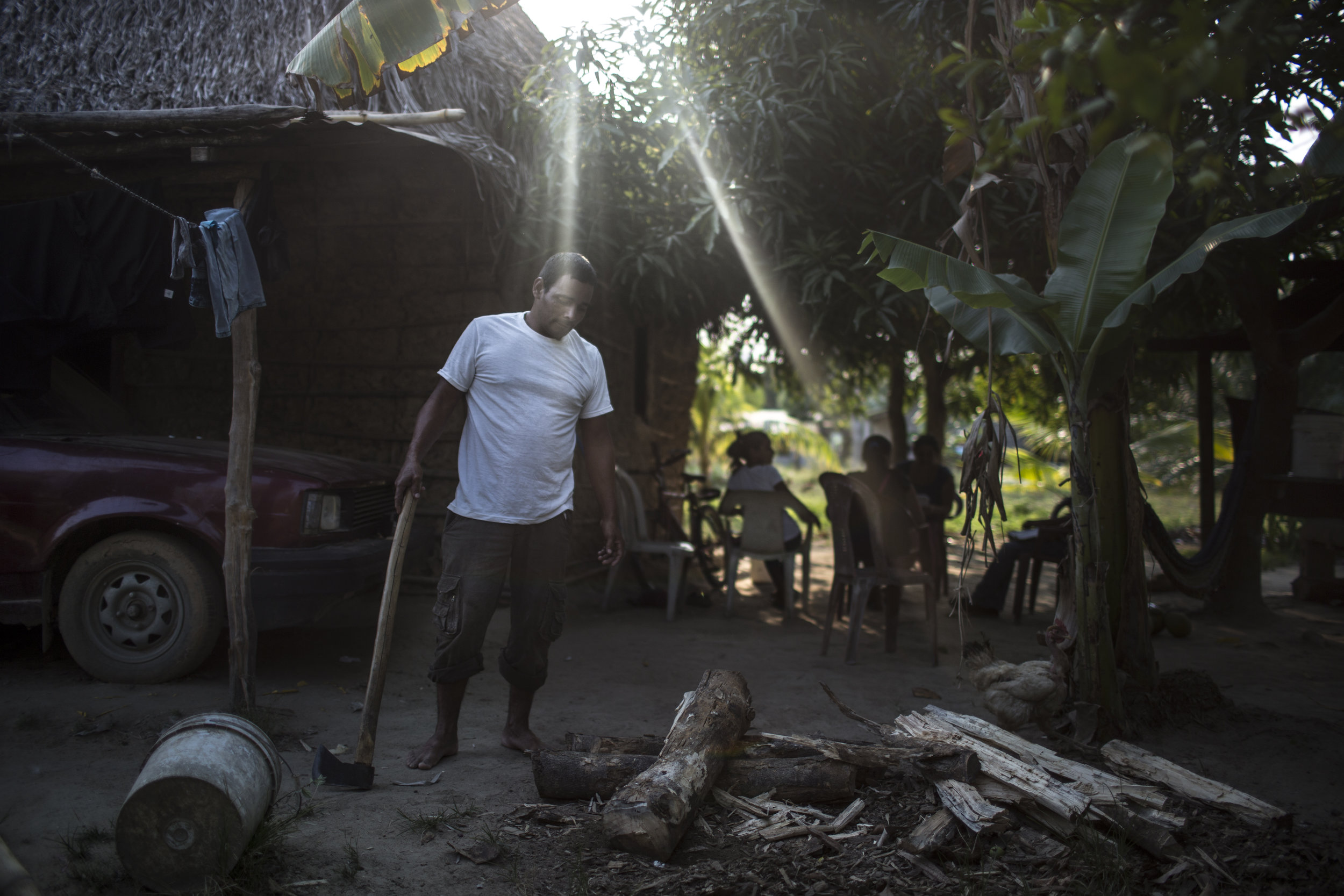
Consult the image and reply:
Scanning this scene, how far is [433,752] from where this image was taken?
3.21m

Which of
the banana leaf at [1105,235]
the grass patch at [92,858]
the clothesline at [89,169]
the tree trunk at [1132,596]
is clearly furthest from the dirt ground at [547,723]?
the clothesline at [89,169]

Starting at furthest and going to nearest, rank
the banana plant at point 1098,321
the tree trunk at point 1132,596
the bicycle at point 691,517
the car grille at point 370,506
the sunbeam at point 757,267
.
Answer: the bicycle at point 691,517 < the sunbeam at point 757,267 < the car grille at point 370,506 < the tree trunk at point 1132,596 < the banana plant at point 1098,321

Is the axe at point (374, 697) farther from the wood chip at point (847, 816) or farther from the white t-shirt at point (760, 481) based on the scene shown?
the white t-shirt at point (760, 481)

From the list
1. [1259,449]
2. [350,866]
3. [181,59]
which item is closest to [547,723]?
[350,866]

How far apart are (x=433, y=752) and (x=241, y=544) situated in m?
1.39

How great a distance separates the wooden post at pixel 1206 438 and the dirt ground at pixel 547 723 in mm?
1147

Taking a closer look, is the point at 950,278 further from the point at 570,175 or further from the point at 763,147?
the point at 570,175

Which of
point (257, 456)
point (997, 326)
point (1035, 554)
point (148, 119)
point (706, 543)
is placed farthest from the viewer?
point (706, 543)

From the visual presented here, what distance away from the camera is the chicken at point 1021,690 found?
3.42 metres

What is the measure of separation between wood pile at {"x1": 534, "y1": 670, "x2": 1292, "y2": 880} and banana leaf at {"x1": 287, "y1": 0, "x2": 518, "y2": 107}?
377 centimetres

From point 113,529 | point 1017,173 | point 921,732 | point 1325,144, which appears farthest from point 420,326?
point 1325,144

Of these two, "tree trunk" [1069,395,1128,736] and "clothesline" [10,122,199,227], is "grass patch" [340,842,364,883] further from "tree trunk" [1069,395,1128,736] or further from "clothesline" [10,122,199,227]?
"clothesline" [10,122,199,227]

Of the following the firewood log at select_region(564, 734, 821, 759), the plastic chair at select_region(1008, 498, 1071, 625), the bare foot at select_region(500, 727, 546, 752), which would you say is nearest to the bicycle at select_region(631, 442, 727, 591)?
the plastic chair at select_region(1008, 498, 1071, 625)

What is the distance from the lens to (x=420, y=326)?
6.19 metres
